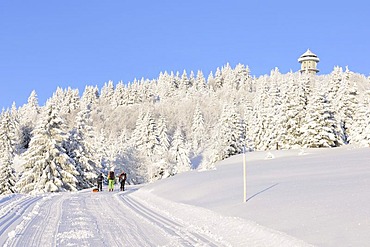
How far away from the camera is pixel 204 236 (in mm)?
10055

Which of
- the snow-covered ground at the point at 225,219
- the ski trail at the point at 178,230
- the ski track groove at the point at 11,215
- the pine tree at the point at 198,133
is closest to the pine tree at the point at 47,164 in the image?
the snow-covered ground at the point at 225,219

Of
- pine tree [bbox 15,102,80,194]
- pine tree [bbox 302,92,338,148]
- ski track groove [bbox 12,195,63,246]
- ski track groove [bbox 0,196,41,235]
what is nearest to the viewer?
ski track groove [bbox 12,195,63,246]

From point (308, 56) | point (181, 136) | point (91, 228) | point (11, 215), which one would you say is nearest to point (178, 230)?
point (91, 228)

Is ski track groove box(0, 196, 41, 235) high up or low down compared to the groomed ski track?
up

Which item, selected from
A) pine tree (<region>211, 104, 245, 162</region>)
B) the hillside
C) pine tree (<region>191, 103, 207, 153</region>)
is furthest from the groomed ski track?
pine tree (<region>191, 103, 207, 153</region>)

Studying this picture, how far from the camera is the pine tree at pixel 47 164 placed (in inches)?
1382

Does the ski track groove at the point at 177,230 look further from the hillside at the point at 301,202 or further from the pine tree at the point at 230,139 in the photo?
the pine tree at the point at 230,139

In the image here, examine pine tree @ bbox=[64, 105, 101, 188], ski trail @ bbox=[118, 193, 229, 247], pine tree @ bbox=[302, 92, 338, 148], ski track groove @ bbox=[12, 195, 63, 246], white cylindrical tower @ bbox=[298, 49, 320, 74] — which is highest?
white cylindrical tower @ bbox=[298, 49, 320, 74]

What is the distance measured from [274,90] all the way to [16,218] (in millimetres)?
58418

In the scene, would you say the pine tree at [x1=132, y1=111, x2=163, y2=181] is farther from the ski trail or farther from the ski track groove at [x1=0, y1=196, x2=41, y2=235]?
the ski trail

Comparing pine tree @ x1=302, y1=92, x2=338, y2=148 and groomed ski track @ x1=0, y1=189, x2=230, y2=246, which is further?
pine tree @ x1=302, y1=92, x2=338, y2=148

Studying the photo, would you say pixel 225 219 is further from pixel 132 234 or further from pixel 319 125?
pixel 319 125

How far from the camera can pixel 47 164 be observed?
35969 millimetres

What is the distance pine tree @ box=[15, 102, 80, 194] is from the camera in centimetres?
3509
